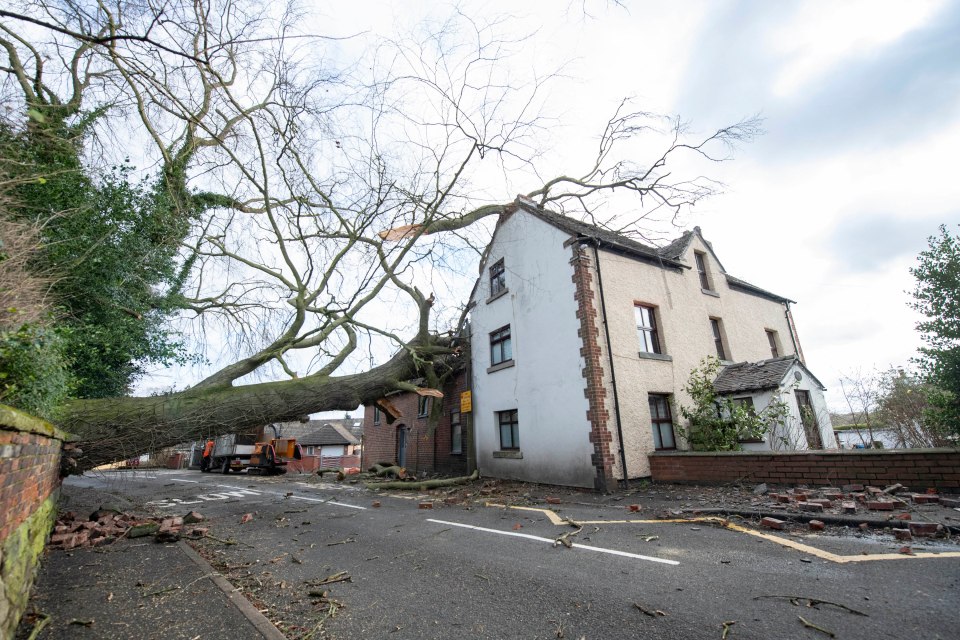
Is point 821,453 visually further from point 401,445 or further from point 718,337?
point 401,445

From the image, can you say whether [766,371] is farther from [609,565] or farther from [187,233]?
[187,233]

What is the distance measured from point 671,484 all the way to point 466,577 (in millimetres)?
7794

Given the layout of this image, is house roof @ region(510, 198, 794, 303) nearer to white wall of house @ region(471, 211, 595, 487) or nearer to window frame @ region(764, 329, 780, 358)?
white wall of house @ region(471, 211, 595, 487)

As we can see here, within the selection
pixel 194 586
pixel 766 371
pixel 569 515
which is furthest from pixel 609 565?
pixel 766 371

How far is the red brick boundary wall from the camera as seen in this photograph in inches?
272

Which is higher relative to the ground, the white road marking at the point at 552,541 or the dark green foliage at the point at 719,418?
the dark green foliage at the point at 719,418

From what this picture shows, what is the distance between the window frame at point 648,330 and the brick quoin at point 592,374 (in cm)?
189

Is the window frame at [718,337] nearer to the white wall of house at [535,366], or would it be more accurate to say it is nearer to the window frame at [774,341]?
the window frame at [774,341]

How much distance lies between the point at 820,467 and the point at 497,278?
33.9 feet

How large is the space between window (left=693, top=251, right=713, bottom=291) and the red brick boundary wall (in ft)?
24.2

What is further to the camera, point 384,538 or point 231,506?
point 231,506

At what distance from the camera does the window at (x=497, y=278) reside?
49.0 ft

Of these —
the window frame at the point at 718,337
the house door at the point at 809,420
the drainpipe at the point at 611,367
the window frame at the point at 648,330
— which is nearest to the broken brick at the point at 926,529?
the drainpipe at the point at 611,367

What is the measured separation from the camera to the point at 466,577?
4.17 meters
